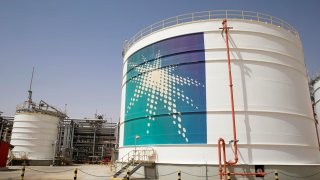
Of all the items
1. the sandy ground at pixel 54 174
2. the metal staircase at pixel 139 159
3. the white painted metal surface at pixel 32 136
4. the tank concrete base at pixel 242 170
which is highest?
the white painted metal surface at pixel 32 136

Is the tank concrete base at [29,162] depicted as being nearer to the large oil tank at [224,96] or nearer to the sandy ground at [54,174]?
the sandy ground at [54,174]

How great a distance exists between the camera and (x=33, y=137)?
116 feet

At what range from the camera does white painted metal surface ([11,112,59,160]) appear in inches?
1371

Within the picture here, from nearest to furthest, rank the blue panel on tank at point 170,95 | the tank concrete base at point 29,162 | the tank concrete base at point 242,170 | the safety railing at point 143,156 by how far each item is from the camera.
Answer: the tank concrete base at point 242,170, the blue panel on tank at point 170,95, the safety railing at point 143,156, the tank concrete base at point 29,162

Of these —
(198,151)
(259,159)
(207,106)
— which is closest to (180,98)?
(207,106)

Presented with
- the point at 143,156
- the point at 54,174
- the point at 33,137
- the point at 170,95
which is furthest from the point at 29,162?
the point at 170,95

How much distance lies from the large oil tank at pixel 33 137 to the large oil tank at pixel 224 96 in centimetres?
2187

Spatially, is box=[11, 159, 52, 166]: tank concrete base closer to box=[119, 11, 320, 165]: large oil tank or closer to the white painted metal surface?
the white painted metal surface

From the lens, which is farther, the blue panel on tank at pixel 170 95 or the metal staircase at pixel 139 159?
the metal staircase at pixel 139 159

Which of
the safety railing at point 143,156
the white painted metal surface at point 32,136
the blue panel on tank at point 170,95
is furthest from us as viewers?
the white painted metal surface at point 32,136

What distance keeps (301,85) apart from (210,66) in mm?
6919

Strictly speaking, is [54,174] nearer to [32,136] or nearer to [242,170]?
[242,170]

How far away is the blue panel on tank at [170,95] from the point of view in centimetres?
1673

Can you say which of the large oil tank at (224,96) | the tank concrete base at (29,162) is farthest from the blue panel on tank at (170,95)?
the tank concrete base at (29,162)
